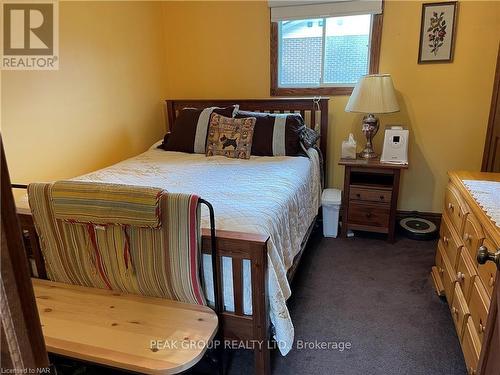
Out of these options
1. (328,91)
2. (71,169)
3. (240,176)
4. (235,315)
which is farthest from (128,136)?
(235,315)

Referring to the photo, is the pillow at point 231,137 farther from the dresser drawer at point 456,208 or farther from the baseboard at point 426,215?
the baseboard at point 426,215

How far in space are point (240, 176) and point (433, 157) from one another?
179 cm

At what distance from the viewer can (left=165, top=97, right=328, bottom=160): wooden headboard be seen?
3.05 meters

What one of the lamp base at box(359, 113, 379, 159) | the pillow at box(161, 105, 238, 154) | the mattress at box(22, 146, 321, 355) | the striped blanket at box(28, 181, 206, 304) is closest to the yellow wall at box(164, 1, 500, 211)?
the lamp base at box(359, 113, 379, 159)

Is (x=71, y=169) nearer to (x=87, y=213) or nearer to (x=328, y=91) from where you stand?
(x=87, y=213)

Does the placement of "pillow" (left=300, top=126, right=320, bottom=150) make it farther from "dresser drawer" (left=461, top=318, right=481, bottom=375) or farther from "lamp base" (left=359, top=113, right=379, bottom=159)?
"dresser drawer" (left=461, top=318, right=481, bottom=375)

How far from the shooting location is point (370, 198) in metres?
2.84

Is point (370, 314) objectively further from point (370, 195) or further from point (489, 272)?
point (370, 195)

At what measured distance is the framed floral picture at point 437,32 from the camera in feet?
8.91

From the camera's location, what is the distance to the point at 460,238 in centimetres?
180

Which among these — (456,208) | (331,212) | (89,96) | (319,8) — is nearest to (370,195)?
(331,212)

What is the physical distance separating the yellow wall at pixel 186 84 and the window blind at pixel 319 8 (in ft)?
0.38

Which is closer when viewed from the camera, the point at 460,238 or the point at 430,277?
the point at 460,238

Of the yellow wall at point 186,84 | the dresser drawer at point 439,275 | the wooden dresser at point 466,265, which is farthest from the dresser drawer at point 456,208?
the yellow wall at point 186,84
